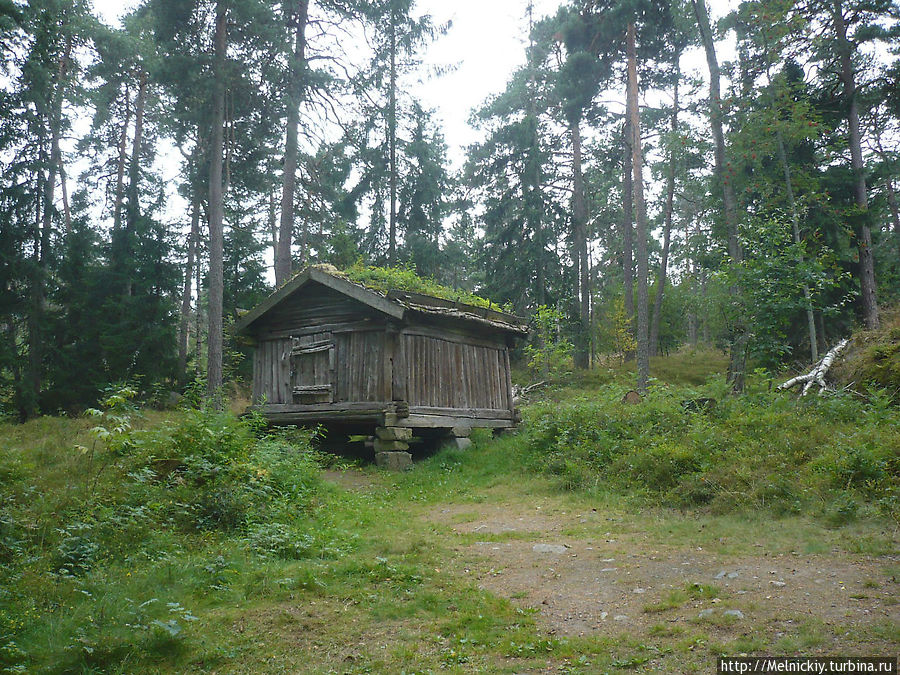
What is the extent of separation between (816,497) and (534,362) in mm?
16317

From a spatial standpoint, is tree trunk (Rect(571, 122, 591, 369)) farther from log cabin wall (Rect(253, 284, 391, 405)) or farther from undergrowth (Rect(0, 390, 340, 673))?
undergrowth (Rect(0, 390, 340, 673))

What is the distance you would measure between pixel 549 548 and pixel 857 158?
18944 millimetres

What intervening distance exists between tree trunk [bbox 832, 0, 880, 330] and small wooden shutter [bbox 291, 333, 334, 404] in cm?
1593

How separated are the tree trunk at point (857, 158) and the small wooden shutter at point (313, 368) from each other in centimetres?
1593

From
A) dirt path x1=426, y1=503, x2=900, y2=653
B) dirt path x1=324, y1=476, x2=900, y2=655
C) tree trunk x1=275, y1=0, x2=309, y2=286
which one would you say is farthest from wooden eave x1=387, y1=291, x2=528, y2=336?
tree trunk x1=275, y1=0, x2=309, y2=286

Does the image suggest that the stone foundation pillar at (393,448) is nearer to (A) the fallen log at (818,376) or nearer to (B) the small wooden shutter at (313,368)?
(B) the small wooden shutter at (313,368)

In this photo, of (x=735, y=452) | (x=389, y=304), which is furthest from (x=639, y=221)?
(x=735, y=452)

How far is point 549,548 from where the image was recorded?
6.79 metres

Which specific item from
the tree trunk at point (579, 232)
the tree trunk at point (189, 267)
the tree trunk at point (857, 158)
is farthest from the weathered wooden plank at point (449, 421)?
the tree trunk at point (189, 267)

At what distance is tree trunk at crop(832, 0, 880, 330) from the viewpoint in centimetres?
1812

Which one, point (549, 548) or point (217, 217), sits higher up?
point (217, 217)

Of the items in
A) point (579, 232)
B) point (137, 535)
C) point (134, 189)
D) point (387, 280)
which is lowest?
point (137, 535)

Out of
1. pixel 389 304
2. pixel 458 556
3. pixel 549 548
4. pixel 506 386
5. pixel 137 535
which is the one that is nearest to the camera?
pixel 137 535

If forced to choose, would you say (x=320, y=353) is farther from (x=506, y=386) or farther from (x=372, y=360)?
(x=506, y=386)
